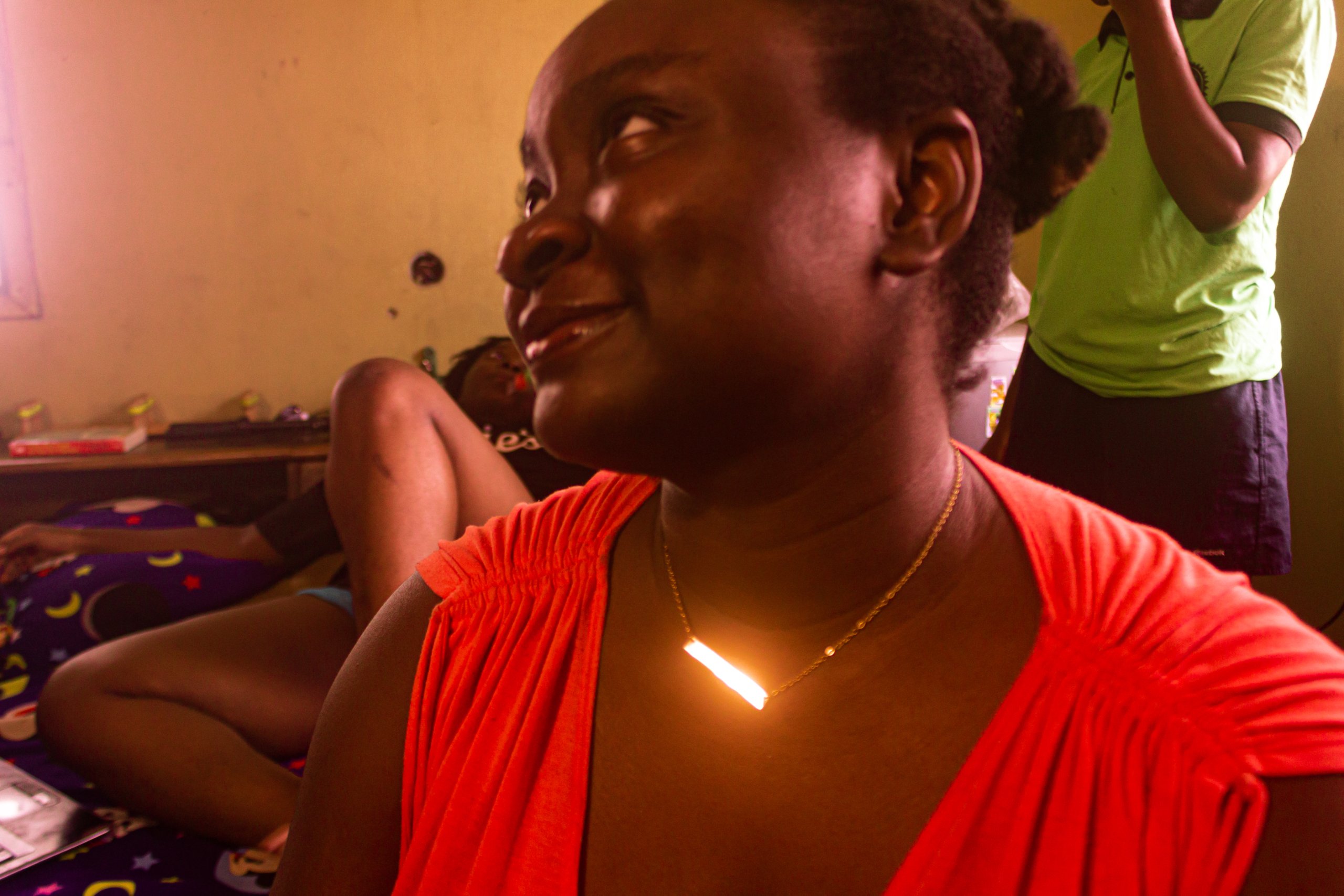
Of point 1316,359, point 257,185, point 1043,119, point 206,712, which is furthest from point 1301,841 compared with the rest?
point 257,185

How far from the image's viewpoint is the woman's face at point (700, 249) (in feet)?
1.69

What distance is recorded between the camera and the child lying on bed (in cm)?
127

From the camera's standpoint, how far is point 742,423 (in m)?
0.54

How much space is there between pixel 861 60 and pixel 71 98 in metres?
3.23

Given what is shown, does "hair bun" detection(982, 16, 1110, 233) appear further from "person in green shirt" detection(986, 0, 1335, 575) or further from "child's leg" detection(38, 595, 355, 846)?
"child's leg" detection(38, 595, 355, 846)

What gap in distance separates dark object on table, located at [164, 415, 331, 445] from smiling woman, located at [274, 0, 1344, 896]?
2339mm

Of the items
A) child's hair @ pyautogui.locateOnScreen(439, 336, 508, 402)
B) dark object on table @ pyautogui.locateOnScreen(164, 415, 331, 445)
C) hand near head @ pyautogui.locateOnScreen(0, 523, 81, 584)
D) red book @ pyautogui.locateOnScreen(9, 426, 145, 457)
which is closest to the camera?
hand near head @ pyautogui.locateOnScreen(0, 523, 81, 584)

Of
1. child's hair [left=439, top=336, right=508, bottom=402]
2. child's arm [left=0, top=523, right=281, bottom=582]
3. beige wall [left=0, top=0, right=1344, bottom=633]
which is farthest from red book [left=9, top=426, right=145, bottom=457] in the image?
child's hair [left=439, top=336, right=508, bottom=402]

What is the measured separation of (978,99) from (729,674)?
47 centimetres

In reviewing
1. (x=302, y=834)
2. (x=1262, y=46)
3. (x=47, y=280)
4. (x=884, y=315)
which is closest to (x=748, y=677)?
(x=884, y=315)

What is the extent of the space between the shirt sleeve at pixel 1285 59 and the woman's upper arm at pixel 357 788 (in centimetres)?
130

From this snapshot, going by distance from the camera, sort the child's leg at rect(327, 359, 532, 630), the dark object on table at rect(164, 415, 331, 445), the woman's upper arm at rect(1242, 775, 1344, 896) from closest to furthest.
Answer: the woman's upper arm at rect(1242, 775, 1344, 896), the child's leg at rect(327, 359, 532, 630), the dark object on table at rect(164, 415, 331, 445)

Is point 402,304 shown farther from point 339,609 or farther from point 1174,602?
point 1174,602

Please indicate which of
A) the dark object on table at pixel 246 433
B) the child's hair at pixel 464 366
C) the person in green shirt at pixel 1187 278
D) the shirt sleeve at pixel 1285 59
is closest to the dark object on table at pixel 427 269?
the dark object on table at pixel 246 433
